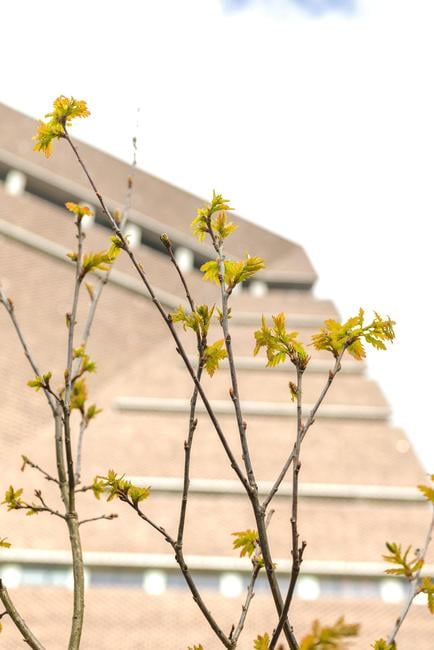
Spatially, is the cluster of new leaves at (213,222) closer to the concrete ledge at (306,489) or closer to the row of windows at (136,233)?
the concrete ledge at (306,489)

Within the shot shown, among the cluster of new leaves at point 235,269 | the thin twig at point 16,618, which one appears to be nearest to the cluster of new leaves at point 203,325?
the cluster of new leaves at point 235,269

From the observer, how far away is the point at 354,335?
2.31 m

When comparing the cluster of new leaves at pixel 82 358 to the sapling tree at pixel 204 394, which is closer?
the sapling tree at pixel 204 394

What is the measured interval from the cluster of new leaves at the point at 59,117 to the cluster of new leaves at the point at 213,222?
0.61 metres

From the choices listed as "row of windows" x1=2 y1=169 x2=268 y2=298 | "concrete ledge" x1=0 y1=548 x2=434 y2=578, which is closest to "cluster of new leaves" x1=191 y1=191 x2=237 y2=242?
"concrete ledge" x1=0 y1=548 x2=434 y2=578

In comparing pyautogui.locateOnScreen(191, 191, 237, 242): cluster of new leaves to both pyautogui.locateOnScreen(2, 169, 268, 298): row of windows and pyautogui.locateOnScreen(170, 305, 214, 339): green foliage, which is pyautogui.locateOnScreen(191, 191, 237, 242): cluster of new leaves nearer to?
pyautogui.locateOnScreen(170, 305, 214, 339): green foliage

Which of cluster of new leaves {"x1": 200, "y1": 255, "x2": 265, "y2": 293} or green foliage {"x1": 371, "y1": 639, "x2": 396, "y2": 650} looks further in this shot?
cluster of new leaves {"x1": 200, "y1": 255, "x2": 265, "y2": 293}

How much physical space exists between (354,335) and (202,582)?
12.1 metres

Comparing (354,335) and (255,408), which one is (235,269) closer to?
(354,335)

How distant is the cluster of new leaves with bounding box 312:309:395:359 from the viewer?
2.26 metres

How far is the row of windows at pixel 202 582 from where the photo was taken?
12.8 meters

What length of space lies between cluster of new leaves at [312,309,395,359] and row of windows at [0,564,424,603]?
11.9 meters

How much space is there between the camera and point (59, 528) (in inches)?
536

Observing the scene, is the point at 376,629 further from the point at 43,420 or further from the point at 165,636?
the point at 43,420
